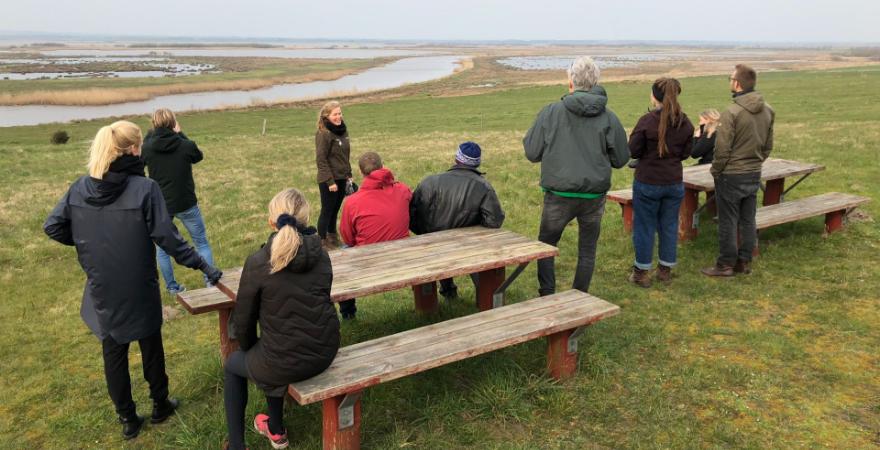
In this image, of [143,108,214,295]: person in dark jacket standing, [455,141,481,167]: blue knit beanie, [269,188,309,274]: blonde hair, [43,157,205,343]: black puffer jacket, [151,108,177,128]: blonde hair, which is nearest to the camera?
[269,188,309,274]: blonde hair

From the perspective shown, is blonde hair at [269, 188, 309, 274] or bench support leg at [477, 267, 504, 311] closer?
A: blonde hair at [269, 188, 309, 274]

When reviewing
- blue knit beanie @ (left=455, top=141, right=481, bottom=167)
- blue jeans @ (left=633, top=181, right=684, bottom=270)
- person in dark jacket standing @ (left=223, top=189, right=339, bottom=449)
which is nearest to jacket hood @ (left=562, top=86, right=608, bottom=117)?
blue knit beanie @ (left=455, top=141, right=481, bottom=167)

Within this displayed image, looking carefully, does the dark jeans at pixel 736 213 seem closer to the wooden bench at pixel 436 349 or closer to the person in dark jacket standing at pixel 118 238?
the wooden bench at pixel 436 349

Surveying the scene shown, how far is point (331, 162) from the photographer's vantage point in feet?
26.6

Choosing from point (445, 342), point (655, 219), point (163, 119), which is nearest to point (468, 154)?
point (445, 342)

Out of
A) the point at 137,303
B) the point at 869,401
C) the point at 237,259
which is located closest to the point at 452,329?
the point at 137,303

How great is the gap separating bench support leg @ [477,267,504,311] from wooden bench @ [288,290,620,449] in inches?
34.8

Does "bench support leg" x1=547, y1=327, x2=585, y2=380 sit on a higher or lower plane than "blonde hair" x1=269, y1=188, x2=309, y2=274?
lower

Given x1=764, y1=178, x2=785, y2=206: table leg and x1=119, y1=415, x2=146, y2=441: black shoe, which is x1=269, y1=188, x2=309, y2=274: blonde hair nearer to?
x1=119, y1=415, x2=146, y2=441: black shoe

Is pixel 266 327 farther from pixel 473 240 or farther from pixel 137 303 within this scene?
pixel 473 240

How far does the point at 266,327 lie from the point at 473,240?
2.22m

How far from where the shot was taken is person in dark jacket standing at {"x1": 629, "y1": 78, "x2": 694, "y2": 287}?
5.94 meters

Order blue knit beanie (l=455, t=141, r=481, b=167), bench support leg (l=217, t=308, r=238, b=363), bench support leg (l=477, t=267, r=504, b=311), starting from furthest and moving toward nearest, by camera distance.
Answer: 1. bench support leg (l=477, t=267, r=504, b=311)
2. blue knit beanie (l=455, t=141, r=481, b=167)
3. bench support leg (l=217, t=308, r=238, b=363)

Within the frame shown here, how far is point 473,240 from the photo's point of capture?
17.4 ft
